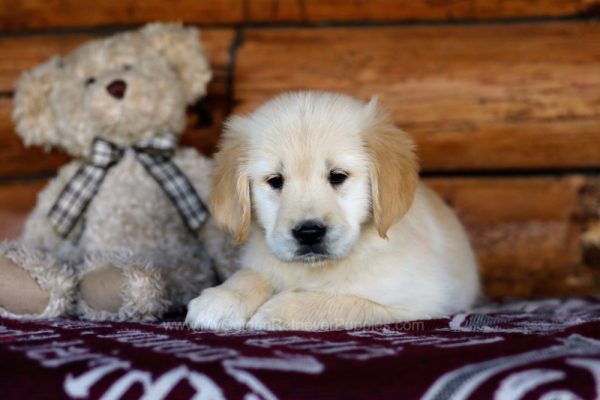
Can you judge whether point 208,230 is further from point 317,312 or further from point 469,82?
point 469,82

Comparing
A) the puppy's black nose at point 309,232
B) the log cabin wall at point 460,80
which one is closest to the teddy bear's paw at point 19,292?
the puppy's black nose at point 309,232

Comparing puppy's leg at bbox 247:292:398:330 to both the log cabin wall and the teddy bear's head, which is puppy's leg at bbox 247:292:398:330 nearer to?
the teddy bear's head

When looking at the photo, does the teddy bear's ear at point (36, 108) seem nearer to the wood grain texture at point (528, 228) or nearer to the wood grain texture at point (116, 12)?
the wood grain texture at point (116, 12)

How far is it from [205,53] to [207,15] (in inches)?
13.9

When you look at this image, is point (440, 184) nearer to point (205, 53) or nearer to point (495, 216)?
point (495, 216)

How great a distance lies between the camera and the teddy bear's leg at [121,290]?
2725mm

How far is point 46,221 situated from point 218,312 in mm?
1199

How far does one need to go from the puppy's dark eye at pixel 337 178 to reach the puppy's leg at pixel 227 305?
0.45 metres

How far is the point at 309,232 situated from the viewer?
2439 mm

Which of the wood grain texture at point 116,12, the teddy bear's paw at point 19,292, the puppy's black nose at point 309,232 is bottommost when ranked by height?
the teddy bear's paw at point 19,292

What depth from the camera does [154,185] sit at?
10.8 feet

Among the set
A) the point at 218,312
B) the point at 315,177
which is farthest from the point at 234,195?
the point at 218,312

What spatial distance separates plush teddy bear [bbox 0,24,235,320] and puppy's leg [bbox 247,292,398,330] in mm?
599

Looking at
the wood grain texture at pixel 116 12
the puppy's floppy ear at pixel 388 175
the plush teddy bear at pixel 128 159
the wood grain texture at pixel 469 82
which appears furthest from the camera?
the wood grain texture at pixel 116 12
